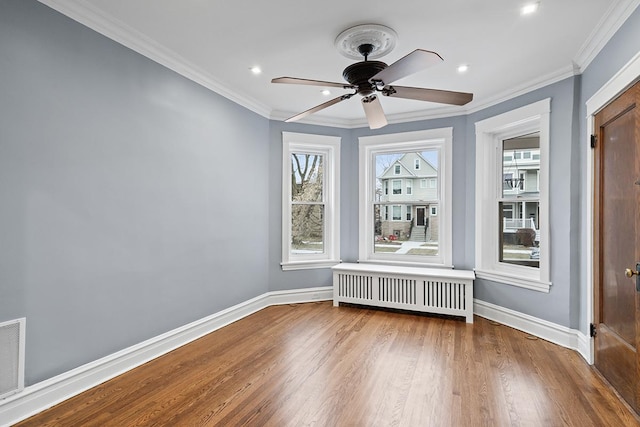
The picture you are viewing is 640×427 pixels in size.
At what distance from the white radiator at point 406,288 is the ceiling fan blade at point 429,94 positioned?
224 cm

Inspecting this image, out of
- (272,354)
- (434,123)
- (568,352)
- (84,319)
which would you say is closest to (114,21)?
(84,319)

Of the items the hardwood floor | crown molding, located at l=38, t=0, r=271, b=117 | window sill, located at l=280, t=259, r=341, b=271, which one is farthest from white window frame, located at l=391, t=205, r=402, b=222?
crown molding, located at l=38, t=0, r=271, b=117

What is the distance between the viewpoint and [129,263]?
105 inches

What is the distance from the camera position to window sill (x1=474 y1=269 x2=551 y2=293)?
339 centimetres

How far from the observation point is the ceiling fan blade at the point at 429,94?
2381 mm

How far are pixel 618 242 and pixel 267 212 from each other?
11.8 ft

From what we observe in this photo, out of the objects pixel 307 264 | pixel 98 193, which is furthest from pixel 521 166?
pixel 98 193

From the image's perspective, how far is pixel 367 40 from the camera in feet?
8.66

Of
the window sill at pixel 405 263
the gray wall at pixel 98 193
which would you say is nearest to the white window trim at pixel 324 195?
the window sill at pixel 405 263

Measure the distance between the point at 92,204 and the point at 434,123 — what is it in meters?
3.99

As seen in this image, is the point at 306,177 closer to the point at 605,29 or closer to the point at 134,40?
the point at 134,40

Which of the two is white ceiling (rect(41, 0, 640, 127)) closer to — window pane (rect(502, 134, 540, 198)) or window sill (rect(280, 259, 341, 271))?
window pane (rect(502, 134, 540, 198))

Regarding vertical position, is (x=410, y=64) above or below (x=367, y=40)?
below

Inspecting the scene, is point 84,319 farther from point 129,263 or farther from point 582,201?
point 582,201
